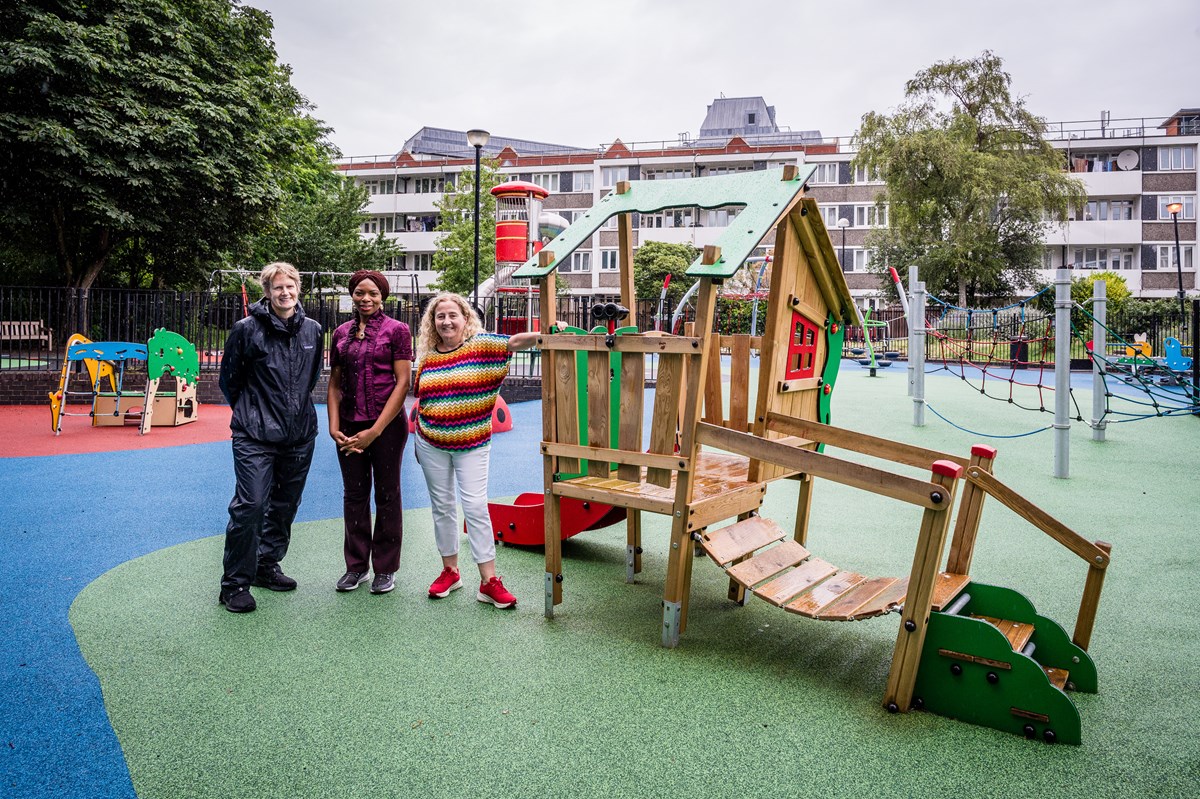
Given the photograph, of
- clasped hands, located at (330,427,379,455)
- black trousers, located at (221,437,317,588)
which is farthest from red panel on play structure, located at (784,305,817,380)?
black trousers, located at (221,437,317,588)

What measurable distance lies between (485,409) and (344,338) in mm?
1004

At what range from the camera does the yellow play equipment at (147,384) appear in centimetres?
1212

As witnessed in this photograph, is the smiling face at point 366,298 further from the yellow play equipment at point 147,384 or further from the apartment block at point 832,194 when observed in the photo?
the apartment block at point 832,194

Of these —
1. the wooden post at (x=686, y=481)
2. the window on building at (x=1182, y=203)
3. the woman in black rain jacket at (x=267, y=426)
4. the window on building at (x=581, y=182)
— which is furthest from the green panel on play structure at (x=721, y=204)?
the window on building at (x=1182, y=203)

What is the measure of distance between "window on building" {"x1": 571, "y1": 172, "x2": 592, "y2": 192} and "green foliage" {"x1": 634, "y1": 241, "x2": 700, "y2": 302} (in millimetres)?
11517

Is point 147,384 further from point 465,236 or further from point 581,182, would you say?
point 581,182

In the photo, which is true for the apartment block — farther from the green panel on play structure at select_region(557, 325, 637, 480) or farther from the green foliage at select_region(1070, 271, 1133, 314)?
the green panel on play structure at select_region(557, 325, 637, 480)

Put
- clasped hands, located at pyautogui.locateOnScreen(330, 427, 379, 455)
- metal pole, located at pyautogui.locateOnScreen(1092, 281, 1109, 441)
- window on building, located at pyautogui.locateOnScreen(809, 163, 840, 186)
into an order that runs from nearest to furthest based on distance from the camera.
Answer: clasped hands, located at pyautogui.locateOnScreen(330, 427, 379, 455), metal pole, located at pyautogui.locateOnScreen(1092, 281, 1109, 441), window on building, located at pyautogui.locateOnScreen(809, 163, 840, 186)

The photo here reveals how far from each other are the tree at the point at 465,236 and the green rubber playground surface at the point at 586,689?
3652 cm

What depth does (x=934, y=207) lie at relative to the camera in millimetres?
36938

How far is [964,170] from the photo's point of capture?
3575 centimetres

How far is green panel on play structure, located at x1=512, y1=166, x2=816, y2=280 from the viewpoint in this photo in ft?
13.2

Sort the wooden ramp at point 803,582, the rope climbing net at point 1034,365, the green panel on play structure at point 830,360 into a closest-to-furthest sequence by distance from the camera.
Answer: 1. the wooden ramp at point 803,582
2. the green panel on play structure at point 830,360
3. the rope climbing net at point 1034,365

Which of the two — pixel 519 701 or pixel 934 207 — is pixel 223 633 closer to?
pixel 519 701
